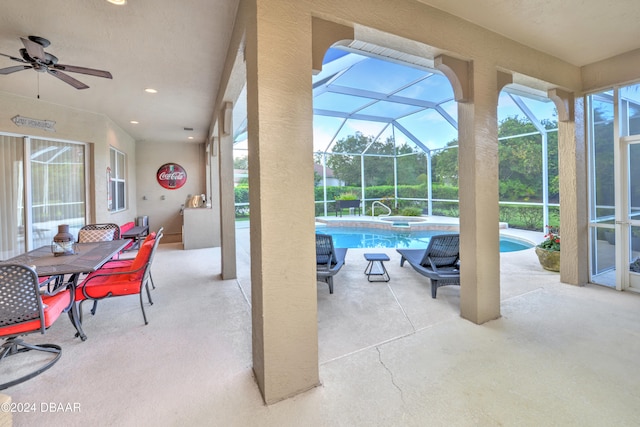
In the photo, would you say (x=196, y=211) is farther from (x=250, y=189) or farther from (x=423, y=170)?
(x=423, y=170)

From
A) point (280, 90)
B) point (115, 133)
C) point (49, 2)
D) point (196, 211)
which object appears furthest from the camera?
point (196, 211)

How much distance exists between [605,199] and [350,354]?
430 centimetres

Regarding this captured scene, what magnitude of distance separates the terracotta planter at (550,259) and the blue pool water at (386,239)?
301 cm

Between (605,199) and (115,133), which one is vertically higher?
(115,133)

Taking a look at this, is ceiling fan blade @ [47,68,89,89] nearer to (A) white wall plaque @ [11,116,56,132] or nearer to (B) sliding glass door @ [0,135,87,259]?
(A) white wall plaque @ [11,116,56,132]

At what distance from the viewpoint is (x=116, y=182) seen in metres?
6.71

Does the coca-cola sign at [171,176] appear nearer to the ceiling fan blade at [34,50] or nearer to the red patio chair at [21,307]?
the ceiling fan blade at [34,50]

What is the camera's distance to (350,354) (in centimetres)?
236

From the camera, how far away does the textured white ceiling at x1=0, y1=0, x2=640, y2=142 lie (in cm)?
243

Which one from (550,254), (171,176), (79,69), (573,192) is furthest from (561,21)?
(171,176)

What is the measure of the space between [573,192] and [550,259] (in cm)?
127

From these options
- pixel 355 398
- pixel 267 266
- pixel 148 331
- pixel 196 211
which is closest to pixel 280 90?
pixel 267 266

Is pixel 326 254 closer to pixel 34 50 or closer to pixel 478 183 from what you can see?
pixel 478 183

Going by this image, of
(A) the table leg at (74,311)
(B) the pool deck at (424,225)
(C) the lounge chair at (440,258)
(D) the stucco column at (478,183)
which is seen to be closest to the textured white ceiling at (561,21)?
(D) the stucco column at (478,183)
